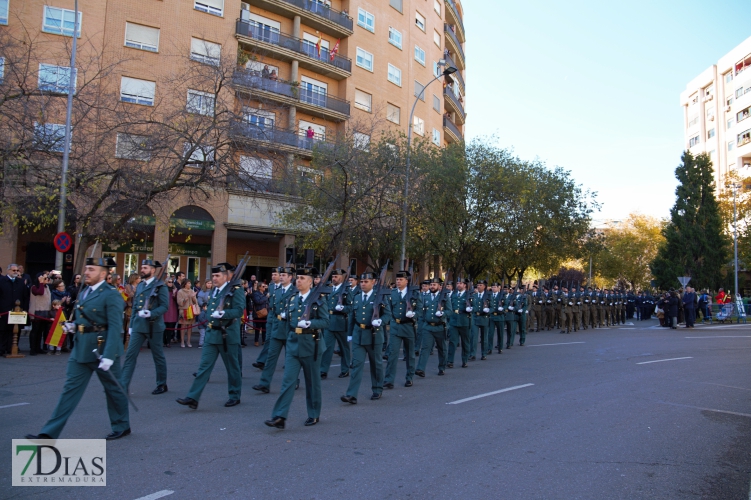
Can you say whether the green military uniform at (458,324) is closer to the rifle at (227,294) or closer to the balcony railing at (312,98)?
the rifle at (227,294)

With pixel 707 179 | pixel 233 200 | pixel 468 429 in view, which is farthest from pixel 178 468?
pixel 707 179

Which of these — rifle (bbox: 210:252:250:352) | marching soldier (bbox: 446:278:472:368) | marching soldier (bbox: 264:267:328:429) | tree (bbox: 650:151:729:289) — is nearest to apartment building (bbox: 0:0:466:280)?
marching soldier (bbox: 446:278:472:368)

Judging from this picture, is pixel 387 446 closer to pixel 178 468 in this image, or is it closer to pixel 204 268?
pixel 178 468

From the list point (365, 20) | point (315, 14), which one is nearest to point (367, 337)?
point (315, 14)

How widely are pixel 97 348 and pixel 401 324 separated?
5.32 meters

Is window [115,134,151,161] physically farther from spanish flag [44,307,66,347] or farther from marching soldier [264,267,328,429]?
marching soldier [264,267,328,429]

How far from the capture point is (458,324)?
12703 mm

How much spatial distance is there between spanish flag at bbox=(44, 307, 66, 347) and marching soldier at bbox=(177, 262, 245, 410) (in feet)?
20.3

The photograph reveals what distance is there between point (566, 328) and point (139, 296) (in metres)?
20.9

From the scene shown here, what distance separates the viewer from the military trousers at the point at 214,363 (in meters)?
7.54

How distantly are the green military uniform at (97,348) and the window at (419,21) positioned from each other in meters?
38.7

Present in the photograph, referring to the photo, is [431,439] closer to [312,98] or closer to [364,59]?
[312,98]

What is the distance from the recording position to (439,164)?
82.8 feet

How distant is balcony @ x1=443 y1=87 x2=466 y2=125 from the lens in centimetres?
4431
